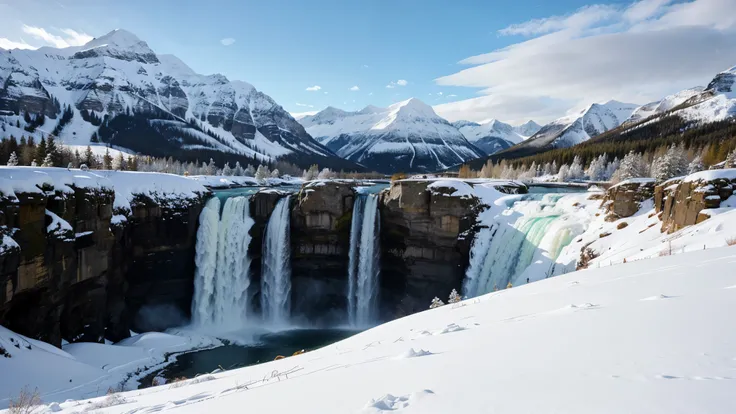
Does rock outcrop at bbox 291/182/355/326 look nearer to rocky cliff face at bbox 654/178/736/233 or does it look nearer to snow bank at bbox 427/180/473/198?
snow bank at bbox 427/180/473/198

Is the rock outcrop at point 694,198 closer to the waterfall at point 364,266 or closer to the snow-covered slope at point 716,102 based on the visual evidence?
the waterfall at point 364,266

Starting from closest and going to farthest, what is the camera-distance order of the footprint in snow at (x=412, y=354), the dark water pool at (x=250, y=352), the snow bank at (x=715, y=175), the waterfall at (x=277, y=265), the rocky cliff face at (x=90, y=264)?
1. the footprint in snow at (x=412, y=354)
2. the snow bank at (x=715, y=175)
3. the rocky cliff face at (x=90, y=264)
4. the dark water pool at (x=250, y=352)
5. the waterfall at (x=277, y=265)

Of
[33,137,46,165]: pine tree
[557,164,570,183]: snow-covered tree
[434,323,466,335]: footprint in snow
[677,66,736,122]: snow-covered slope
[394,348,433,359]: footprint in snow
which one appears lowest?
[434,323,466,335]: footprint in snow

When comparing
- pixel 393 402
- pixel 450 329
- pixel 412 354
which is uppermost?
pixel 393 402

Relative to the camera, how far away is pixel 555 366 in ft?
16.2

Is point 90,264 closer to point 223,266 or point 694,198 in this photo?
point 223,266

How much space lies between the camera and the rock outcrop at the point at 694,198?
60.8ft

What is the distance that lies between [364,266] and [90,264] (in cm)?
2086

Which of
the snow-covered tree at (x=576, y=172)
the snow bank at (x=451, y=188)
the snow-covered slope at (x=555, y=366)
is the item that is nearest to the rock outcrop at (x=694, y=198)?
the snow-covered slope at (x=555, y=366)

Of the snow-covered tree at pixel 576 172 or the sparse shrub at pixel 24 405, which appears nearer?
the sparse shrub at pixel 24 405

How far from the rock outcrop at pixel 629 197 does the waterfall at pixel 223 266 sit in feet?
96.6

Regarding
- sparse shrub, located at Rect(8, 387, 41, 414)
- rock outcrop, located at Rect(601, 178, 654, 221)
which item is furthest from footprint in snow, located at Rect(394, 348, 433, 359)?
rock outcrop, located at Rect(601, 178, 654, 221)

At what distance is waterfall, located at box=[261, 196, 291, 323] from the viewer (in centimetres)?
3650

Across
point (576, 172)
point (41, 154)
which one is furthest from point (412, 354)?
point (576, 172)
